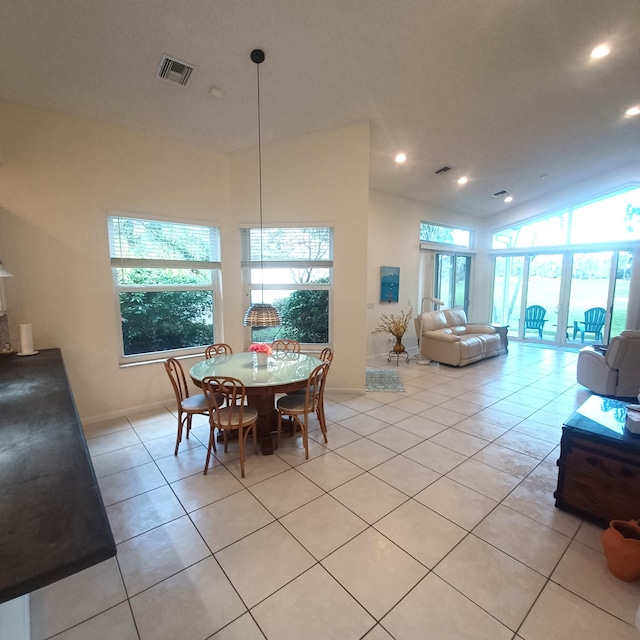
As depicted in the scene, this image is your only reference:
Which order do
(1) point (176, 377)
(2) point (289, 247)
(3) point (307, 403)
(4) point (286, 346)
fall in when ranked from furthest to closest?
(2) point (289, 247)
(4) point (286, 346)
(1) point (176, 377)
(3) point (307, 403)

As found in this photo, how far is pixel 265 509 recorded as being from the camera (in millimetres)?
2312

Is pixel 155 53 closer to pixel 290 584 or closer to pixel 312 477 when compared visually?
pixel 312 477

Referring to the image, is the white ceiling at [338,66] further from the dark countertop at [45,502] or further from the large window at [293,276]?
the dark countertop at [45,502]

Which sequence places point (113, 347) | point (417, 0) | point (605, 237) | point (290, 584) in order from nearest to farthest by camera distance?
1. point (290, 584)
2. point (417, 0)
3. point (113, 347)
4. point (605, 237)

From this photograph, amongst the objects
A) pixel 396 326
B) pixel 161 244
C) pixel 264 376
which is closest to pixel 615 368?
pixel 396 326

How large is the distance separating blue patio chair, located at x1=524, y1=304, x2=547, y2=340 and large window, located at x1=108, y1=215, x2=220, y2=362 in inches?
302

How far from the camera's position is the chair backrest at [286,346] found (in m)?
4.31

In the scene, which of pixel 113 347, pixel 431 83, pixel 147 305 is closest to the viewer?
pixel 431 83

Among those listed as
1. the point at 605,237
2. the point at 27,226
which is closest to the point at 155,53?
the point at 27,226

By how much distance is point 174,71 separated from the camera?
292 cm

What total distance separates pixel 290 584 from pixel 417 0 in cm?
412

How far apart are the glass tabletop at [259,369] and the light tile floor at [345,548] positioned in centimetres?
75

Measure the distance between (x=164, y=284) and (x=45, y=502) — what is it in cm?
343

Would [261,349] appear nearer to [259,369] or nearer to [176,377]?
[259,369]
